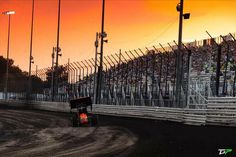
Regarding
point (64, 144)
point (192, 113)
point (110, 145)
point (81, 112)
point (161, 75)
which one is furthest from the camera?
point (161, 75)

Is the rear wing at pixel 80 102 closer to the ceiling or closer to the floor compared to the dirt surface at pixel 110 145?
closer to the ceiling

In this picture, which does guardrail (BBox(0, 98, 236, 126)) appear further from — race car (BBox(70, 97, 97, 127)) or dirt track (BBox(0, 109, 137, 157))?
dirt track (BBox(0, 109, 137, 157))

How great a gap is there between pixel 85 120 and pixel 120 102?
55.5 ft

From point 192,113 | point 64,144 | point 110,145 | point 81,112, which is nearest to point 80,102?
point 81,112

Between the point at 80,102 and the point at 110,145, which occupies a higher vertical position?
the point at 80,102

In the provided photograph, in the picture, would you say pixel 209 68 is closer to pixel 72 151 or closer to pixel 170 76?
pixel 170 76

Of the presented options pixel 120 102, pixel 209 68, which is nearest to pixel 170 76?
pixel 209 68

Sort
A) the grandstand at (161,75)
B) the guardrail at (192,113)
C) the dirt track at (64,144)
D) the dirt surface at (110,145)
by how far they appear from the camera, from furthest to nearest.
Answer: the grandstand at (161,75)
the guardrail at (192,113)
the dirt track at (64,144)
the dirt surface at (110,145)

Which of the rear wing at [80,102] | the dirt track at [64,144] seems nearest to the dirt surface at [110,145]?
the dirt track at [64,144]

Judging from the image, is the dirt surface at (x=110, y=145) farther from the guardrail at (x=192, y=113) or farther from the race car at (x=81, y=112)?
the guardrail at (x=192, y=113)

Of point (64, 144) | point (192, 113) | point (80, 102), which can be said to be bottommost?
point (64, 144)

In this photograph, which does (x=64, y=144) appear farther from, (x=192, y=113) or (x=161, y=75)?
(x=161, y=75)

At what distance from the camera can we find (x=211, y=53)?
34.4 meters

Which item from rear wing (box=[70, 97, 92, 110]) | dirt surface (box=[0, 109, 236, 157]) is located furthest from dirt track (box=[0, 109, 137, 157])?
rear wing (box=[70, 97, 92, 110])
